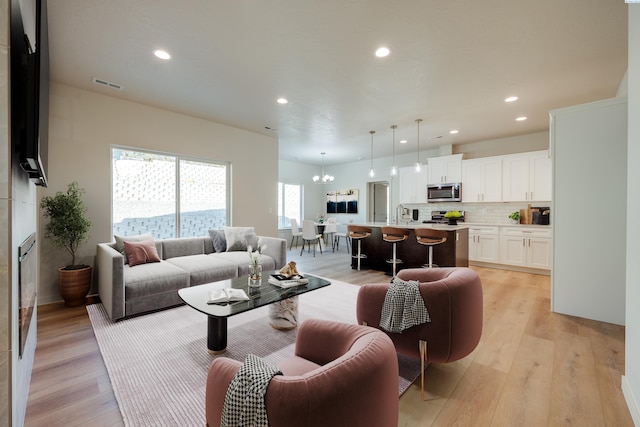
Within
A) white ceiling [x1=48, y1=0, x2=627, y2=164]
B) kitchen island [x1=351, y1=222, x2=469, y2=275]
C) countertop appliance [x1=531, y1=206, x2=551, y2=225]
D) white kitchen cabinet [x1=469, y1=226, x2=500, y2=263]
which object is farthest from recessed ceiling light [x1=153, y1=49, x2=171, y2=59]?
countertop appliance [x1=531, y1=206, x2=551, y2=225]

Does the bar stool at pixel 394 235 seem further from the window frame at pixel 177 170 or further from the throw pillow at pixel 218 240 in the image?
the window frame at pixel 177 170

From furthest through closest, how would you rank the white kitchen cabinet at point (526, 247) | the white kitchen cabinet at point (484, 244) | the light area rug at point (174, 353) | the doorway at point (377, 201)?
the doorway at point (377, 201)
the white kitchen cabinet at point (484, 244)
the white kitchen cabinet at point (526, 247)
the light area rug at point (174, 353)

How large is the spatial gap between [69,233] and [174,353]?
7.29 feet

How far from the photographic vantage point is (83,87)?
11.9 feet

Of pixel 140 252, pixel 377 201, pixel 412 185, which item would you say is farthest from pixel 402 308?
pixel 377 201

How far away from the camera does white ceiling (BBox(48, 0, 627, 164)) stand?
7.22 feet

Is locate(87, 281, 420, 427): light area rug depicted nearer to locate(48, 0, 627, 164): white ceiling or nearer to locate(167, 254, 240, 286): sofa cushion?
locate(167, 254, 240, 286): sofa cushion

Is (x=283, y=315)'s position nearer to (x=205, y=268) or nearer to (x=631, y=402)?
(x=205, y=268)

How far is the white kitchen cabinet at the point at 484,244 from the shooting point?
217 inches

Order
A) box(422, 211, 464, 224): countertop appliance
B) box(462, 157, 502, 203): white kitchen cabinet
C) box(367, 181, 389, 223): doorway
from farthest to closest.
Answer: box(367, 181, 389, 223): doorway, box(422, 211, 464, 224): countertop appliance, box(462, 157, 502, 203): white kitchen cabinet

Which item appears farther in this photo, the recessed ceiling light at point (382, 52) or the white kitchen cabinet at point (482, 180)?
the white kitchen cabinet at point (482, 180)

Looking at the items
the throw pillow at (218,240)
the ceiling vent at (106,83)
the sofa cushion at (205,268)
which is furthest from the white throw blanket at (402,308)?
the ceiling vent at (106,83)

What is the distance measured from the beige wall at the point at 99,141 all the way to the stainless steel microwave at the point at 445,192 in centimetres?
458

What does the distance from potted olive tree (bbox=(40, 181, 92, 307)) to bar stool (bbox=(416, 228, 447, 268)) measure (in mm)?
4636
